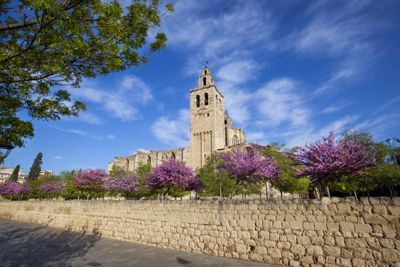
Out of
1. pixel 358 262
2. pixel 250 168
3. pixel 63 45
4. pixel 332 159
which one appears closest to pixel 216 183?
pixel 250 168

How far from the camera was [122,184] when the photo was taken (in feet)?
90.6

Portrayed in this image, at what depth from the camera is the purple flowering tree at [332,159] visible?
9.71m

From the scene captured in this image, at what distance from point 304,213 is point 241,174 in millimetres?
8103

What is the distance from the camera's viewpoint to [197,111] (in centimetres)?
4841

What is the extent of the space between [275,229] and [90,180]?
84.3ft

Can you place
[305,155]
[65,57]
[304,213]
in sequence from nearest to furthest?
1. [65,57]
2. [304,213]
3. [305,155]

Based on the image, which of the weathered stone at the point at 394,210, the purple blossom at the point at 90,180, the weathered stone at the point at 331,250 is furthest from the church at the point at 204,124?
the weathered stone at the point at 394,210

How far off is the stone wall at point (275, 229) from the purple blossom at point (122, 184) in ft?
43.0

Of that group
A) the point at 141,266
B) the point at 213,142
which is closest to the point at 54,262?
the point at 141,266

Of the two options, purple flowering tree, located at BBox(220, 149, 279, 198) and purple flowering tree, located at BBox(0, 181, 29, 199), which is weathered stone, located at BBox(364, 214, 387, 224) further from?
purple flowering tree, located at BBox(0, 181, 29, 199)

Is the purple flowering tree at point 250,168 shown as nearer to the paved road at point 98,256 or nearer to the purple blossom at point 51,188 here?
the paved road at point 98,256

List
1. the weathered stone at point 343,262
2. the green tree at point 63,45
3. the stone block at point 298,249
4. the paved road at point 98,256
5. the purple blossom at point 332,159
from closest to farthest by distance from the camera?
the green tree at point 63,45 → the weathered stone at point 343,262 → the stone block at point 298,249 → the paved road at point 98,256 → the purple blossom at point 332,159

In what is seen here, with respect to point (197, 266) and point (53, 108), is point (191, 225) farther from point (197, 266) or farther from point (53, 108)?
point (53, 108)

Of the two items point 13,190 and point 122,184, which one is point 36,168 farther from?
point 122,184
